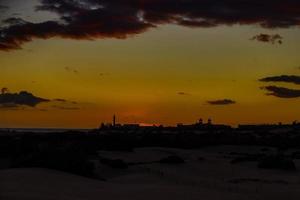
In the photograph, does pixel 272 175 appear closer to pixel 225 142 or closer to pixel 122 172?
pixel 122 172

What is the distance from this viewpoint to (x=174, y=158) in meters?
31.5

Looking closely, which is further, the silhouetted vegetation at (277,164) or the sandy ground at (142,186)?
the silhouetted vegetation at (277,164)

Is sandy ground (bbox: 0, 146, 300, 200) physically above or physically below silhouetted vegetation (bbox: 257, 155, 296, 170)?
below

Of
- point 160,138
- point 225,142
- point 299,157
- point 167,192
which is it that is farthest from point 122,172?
point 225,142

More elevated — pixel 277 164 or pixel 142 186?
pixel 277 164

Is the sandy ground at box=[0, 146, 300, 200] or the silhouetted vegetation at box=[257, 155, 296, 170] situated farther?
the silhouetted vegetation at box=[257, 155, 296, 170]

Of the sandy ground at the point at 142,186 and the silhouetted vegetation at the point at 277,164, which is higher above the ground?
the silhouetted vegetation at the point at 277,164

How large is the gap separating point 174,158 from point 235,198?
1595 centimetres

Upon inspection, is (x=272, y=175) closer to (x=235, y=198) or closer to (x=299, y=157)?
(x=235, y=198)

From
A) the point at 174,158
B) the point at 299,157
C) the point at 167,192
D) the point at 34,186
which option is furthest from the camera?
the point at 299,157

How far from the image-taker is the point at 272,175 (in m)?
25.9

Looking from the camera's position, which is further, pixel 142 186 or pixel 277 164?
pixel 277 164

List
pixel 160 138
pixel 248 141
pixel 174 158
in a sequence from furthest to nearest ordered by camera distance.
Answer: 1. pixel 248 141
2. pixel 160 138
3. pixel 174 158

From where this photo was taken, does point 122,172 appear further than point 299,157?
No
